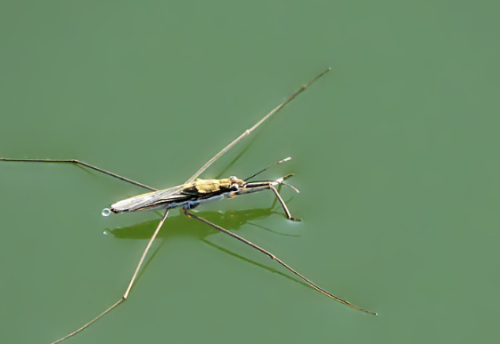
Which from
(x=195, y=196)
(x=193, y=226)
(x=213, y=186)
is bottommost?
(x=193, y=226)

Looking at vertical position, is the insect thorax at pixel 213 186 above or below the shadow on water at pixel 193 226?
above

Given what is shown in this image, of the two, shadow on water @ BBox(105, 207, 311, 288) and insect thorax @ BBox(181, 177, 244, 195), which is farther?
shadow on water @ BBox(105, 207, 311, 288)

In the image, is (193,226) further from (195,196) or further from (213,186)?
(213,186)

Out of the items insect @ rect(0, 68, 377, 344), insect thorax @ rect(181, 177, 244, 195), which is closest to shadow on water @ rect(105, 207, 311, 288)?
insect @ rect(0, 68, 377, 344)

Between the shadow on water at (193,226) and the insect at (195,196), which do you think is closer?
the insect at (195,196)

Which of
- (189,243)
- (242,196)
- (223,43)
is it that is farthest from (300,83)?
(189,243)

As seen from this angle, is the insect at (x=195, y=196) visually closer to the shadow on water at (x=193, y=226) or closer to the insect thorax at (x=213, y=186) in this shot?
the insect thorax at (x=213, y=186)

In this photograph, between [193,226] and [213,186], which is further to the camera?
[193,226]

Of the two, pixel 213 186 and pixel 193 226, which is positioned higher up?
pixel 213 186

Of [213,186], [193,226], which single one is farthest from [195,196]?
[193,226]

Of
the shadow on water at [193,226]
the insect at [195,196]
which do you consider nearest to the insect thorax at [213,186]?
the insect at [195,196]

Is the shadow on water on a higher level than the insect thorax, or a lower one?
lower

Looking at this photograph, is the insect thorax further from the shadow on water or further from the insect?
the shadow on water
